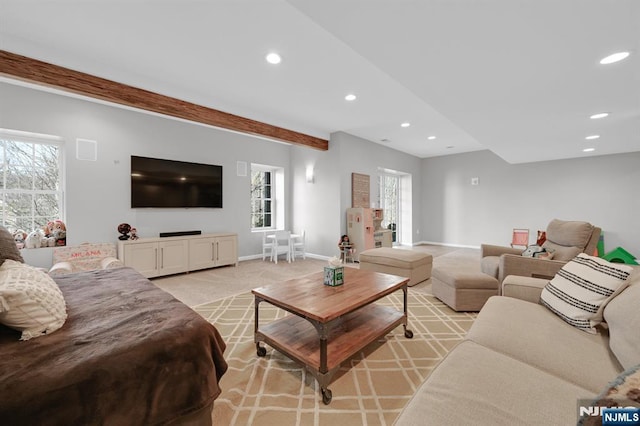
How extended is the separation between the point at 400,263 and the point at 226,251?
3.04 metres

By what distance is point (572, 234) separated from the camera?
2998 mm

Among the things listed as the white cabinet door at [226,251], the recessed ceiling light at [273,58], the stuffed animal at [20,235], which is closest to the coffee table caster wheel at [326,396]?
the recessed ceiling light at [273,58]

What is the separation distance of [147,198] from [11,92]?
1.87 m

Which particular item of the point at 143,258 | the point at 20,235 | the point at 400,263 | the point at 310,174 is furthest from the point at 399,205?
the point at 20,235

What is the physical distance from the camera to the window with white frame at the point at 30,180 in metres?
3.29

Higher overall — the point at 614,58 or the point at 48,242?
the point at 614,58

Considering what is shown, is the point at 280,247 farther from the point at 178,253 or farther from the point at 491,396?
the point at 491,396

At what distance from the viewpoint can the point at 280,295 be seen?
6.08 feet

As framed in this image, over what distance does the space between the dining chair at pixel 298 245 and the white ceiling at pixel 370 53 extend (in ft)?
8.98

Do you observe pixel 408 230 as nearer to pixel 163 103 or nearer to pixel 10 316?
pixel 163 103

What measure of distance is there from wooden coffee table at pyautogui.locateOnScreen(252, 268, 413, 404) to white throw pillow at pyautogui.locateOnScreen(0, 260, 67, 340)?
1063mm

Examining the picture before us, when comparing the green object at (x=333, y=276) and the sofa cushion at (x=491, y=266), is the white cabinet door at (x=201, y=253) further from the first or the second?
the sofa cushion at (x=491, y=266)

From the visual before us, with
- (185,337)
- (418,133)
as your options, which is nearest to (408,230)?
(418,133)

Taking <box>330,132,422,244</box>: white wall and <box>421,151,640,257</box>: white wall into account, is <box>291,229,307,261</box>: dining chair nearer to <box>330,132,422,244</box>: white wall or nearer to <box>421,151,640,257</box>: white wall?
<box>330,132,422,244</box>: white wall
